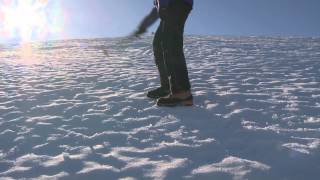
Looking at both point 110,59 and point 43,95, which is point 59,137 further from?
point 110,59

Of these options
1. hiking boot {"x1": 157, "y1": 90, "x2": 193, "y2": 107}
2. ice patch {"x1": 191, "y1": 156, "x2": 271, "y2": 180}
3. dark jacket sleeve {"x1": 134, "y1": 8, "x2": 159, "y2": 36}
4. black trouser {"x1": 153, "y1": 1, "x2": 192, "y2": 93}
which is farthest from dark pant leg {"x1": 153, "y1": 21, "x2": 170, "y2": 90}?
ice patch {"x1": 191, "y1": 156, "x2": 271, "y2": 180}

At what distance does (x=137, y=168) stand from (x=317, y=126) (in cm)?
220

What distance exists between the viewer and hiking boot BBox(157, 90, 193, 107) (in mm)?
6059

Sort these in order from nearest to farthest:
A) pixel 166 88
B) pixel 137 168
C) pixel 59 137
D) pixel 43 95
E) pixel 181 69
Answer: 1. pixel 137 168
2. pixel 59 137
3. pixel 181 69
4. pixel 166 88
5. pixel 43 95

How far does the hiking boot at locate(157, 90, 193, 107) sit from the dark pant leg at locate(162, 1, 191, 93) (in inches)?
4.7

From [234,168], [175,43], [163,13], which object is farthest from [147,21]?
[234,168]

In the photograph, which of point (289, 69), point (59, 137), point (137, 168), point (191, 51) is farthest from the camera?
point (191, 51)

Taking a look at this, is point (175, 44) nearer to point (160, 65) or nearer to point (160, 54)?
point (160, 54)

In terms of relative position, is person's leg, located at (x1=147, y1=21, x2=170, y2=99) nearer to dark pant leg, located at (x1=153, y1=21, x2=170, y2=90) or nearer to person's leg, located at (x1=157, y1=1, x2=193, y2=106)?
dark pant leg, located at (x1=153, y1=21, x2=170, y2=90)

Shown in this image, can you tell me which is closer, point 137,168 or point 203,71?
point 137,168

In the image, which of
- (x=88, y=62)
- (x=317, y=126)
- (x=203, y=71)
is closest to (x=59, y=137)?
(x=317, y=126)

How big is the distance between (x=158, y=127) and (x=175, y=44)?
127 cm

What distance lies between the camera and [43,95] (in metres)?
7.53

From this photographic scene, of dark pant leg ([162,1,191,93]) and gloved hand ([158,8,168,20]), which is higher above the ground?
gloved hand ([158,8,168,20])
